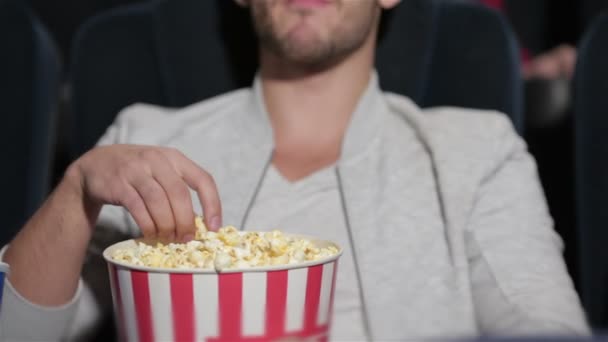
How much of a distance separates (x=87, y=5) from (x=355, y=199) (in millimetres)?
1277

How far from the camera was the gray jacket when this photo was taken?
121cm

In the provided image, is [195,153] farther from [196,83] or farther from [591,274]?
[591,274]

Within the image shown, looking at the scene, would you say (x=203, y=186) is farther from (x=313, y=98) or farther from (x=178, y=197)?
(x=313, y=98)

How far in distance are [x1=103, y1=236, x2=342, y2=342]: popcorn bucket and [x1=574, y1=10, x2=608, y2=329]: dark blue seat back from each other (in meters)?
0.87

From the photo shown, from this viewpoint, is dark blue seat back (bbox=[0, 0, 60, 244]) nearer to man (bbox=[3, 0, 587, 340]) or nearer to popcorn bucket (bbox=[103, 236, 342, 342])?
man (bbox=[3, 0, 587, 340])

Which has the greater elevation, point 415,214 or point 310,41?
point 310,41

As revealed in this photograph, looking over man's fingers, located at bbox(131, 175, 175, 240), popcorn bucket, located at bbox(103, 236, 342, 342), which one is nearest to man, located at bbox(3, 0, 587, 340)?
man's fingers, located at bbox(131, 175, 175, 240)

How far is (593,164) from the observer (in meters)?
1.57

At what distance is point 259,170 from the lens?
4.63 ft

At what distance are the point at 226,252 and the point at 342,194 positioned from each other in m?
0.56

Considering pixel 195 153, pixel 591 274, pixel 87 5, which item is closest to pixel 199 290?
pixel 195 153

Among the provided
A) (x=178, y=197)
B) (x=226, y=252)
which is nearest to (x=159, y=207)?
(x=178, y=197)

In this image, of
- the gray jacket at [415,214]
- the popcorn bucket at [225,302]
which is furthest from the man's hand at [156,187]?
the gray jacket at [415,214]

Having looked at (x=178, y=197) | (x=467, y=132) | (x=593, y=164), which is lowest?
(x=593, y=164)
